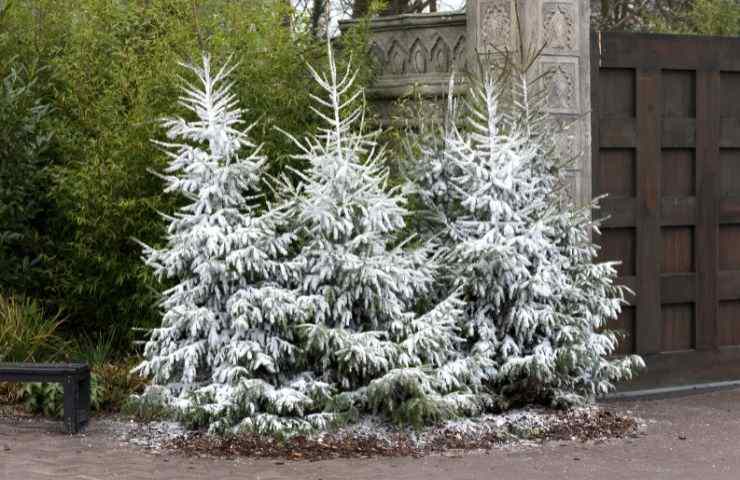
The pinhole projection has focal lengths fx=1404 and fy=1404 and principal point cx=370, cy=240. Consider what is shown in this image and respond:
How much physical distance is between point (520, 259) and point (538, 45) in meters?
1.83

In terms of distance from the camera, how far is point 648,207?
10.9 meters

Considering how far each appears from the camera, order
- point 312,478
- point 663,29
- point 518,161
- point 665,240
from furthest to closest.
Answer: point 663,29 → point 665,240 → point 518,161 → point 312,478

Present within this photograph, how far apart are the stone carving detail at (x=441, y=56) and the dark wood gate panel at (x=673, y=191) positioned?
1133 millimetres

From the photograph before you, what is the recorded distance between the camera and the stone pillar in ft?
33.6

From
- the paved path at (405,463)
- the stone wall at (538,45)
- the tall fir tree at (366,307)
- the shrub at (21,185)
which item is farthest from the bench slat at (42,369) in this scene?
the stone wall at (538,45)

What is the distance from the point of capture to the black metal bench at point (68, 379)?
29.4 ft

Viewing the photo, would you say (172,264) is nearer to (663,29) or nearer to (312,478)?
(312,478)

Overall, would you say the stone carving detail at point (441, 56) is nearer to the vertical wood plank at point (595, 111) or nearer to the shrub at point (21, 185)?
the vertical wood plank at point (595, 111)

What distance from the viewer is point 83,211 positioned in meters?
10.6

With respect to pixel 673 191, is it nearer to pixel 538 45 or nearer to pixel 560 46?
pixel 560 46

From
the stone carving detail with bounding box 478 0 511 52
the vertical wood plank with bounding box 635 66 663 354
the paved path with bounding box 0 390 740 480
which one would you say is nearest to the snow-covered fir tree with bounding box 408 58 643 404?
the stone carving detail with bounding box 478 0 511 52

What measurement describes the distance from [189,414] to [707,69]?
517 centimetres

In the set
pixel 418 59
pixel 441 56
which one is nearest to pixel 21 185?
pixel 418 59

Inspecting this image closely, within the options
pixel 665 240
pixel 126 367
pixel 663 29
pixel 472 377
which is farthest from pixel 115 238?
pixel 663 29
